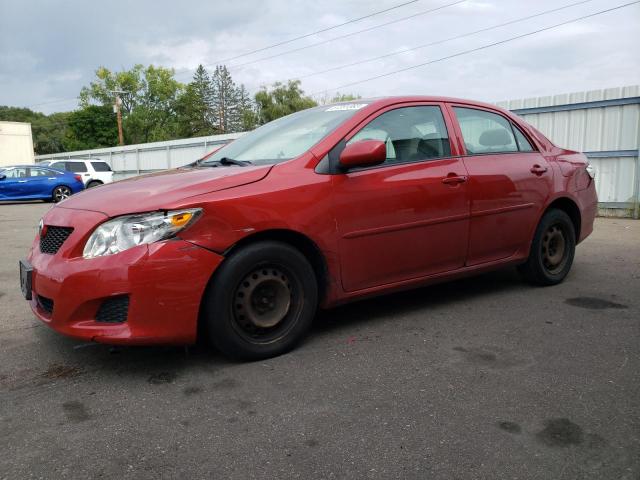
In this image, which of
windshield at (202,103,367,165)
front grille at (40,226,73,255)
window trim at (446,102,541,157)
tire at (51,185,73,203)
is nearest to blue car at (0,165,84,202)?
tire at (51,185,73,203)

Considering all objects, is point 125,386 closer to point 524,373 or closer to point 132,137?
point 524,373

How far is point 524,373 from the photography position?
9.87ft

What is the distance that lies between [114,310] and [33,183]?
18017 mm

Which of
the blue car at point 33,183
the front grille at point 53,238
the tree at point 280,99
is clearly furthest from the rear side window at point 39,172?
the tree at point 280,99

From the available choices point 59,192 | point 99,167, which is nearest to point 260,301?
point 59,192

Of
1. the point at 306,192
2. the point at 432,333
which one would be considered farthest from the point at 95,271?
the point at 432,333

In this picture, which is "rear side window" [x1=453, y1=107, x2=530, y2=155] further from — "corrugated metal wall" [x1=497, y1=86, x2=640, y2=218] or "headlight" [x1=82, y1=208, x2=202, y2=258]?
"corrugated metal wall" [x1=497, y1=86, x2=640, y2=218]

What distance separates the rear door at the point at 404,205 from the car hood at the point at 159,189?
24.7 inches

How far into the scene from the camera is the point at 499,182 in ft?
14.0

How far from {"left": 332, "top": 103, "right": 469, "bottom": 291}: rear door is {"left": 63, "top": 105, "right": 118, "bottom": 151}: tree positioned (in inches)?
2986

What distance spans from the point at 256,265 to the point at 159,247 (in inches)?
21.9

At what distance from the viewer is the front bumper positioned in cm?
283

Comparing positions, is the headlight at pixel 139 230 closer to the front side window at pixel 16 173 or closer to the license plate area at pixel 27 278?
the license plate area at pixel 27 278

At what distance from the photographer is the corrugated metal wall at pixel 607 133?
413 inches
